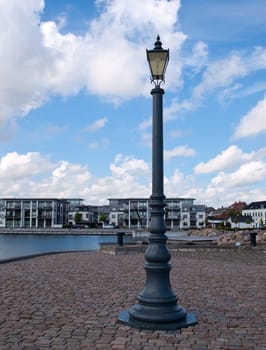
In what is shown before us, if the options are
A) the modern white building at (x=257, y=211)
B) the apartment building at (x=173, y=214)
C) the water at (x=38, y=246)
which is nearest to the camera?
the water at (x=38, y=246)

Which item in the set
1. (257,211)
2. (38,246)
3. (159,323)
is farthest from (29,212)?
(159,323)

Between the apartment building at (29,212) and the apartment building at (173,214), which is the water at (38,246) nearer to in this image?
the apartment building at (173,214)

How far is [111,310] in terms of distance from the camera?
7422 mm

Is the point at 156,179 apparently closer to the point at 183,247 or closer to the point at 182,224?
the point at 183,247

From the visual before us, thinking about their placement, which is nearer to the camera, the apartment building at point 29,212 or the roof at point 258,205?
the apartment building at point 29,212

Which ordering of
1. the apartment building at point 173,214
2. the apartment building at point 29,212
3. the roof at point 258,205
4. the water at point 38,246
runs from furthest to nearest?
the roof at point 258,205, the apartment building at point 173,214, the apartment building at point 29,212, the water at point 38,246

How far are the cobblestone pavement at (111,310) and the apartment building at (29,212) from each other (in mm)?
120523

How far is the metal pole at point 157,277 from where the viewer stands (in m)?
6.25

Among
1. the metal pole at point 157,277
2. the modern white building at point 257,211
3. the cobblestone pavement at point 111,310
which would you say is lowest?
the cobblestone pavement at point 111,310

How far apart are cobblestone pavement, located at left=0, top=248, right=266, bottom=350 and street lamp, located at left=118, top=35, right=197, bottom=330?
0.65ft

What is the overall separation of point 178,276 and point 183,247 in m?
10.3

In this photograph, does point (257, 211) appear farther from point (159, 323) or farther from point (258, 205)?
point (159, 323)

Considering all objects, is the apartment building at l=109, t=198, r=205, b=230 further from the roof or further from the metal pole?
the metal pole

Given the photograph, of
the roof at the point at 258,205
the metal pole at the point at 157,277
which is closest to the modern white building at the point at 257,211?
the roof at the point at 258,205
